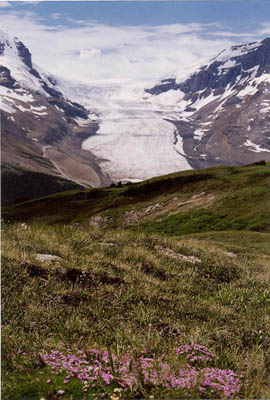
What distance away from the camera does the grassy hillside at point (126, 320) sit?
570cm

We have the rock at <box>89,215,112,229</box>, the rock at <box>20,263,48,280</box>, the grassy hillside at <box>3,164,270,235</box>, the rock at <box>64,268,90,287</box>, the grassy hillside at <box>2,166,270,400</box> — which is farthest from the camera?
the rock at <box>89,215,112,229</box>

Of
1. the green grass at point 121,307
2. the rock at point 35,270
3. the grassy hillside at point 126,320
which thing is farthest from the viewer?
the rock at point 35,270

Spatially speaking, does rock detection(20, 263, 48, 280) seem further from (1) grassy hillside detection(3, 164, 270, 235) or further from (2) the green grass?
(1) grassy hillside detection(3, 164, 270, 235)

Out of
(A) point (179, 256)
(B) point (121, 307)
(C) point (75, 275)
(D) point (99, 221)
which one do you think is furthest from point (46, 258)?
(D) point (99, 221)

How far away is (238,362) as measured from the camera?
687 cm

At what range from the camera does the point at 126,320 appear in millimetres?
8250

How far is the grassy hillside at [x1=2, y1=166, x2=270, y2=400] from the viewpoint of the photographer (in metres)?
5.70

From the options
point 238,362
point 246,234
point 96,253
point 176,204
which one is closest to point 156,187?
point 176,204

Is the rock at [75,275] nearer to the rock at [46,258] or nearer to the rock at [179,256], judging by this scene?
the rock at [46,258]

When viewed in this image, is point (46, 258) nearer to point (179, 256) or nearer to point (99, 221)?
point (179, 256)

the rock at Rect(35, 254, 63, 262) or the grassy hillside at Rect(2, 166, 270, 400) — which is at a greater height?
the rock at Rect(35, 254, 63, 262)

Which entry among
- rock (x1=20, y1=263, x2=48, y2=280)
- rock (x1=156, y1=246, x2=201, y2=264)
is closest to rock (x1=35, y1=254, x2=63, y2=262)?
rock (x1=20, y1=263, x2=48, y2=280)

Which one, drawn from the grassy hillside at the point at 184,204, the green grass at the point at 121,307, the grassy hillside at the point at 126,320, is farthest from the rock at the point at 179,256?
the grassy hillside at the point at 184,204

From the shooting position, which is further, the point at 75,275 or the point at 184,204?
the point at 184,204
